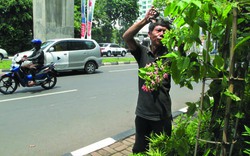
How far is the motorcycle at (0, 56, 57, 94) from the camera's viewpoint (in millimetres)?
7539

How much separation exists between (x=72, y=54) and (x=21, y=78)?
4.02 metres

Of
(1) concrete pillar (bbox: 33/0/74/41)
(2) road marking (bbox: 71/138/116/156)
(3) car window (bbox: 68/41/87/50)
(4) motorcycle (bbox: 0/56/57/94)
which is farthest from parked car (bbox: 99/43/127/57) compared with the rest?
(2) road marking (bbox: 71/138/116/156)

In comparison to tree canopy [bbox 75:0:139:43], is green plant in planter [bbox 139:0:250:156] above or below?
below

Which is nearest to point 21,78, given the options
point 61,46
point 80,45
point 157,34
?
point 61,46

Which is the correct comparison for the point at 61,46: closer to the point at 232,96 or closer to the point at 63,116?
the point at 63,116

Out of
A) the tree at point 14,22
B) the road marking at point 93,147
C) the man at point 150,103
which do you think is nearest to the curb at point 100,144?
the road marking at point 93,147

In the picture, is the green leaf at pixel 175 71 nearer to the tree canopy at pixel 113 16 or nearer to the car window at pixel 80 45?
the car window at pixel 80 45

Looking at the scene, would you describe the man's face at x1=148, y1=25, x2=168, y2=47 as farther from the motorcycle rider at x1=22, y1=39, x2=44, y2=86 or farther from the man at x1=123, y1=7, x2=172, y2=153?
the motorcycle rider at x1=22, y1=39, x2=44, y2=86

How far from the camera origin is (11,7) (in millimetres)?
25781

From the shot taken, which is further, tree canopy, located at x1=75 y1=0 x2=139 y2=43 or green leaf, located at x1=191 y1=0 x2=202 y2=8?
tree canopy, located at x1=75 y1=0 x2=139 y2=43

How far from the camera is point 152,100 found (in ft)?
7.25

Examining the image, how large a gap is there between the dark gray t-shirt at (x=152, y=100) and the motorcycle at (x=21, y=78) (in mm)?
6280

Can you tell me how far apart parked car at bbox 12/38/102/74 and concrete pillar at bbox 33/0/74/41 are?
6.71 meters

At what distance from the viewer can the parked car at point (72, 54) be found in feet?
35.7
